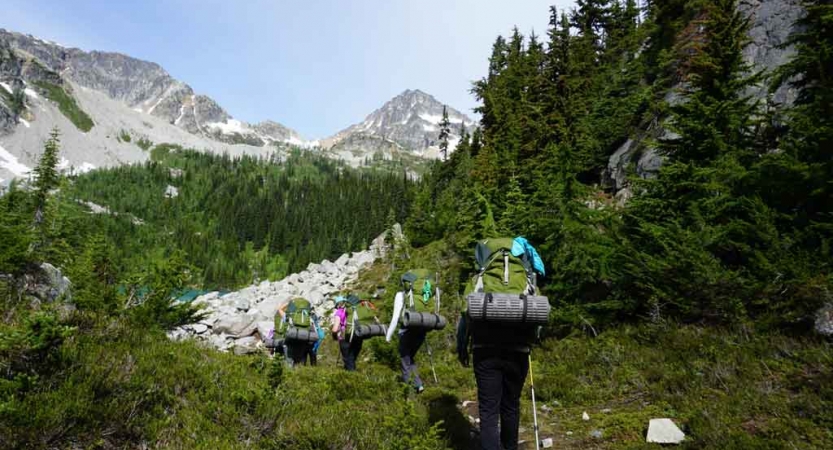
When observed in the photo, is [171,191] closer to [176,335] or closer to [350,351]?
[176,335]

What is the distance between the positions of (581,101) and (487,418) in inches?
878

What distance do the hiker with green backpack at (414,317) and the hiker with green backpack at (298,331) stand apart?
357 centimetres

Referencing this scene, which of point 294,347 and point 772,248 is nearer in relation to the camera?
point 772,248

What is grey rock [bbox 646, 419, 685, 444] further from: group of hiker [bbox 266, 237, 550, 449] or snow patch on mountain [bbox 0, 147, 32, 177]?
snow patch on mountain [bbox 0, 147, 32, 177]

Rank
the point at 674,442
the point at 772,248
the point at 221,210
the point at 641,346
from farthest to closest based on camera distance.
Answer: the point at 221,210 → the point at 641,346 → the point at 772,248 → the point at 674,442

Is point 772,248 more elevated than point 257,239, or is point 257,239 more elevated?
point 257,239

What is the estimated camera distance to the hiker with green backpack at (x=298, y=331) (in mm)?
10156

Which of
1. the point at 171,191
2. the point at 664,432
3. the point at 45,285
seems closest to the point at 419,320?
the point at 664,432

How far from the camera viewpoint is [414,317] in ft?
22.3

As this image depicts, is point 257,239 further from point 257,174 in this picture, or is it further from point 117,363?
point 117,363

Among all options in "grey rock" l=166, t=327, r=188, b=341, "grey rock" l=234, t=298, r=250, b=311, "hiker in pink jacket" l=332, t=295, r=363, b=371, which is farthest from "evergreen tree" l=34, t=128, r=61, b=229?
"hiker in pink jacket" l=332, t=295, r=363, b=371

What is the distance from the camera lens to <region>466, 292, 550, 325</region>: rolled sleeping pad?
3.87 metres

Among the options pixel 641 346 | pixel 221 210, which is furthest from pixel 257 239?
pixel 641 346

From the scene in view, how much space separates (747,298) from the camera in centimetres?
652
